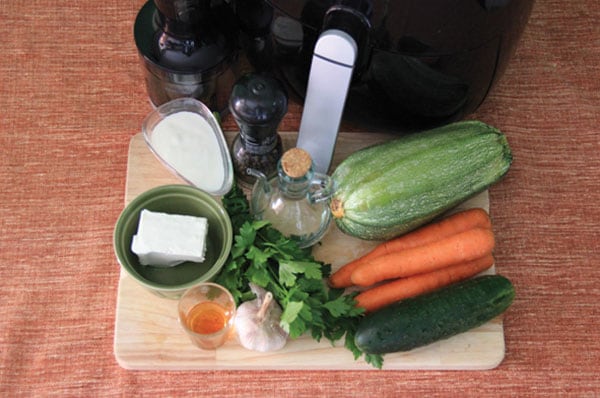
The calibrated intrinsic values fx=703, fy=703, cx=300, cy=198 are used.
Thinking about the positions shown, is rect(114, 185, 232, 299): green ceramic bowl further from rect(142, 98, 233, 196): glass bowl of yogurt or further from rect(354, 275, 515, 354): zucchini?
rect(354, 275, 515, 354): zucchini

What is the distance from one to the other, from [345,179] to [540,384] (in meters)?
0.39

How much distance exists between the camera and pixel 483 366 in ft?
3.18

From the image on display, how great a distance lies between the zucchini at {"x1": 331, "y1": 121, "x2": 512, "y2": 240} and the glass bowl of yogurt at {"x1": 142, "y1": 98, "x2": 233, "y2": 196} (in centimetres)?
17

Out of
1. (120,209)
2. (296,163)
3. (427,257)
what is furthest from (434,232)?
(120,209)

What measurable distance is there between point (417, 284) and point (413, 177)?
153 millimetres

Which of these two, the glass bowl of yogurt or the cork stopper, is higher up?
the cork stopper

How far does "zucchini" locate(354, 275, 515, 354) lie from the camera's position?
91cm

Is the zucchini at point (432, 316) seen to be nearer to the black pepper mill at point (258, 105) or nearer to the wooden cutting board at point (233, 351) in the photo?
the wooden cutting board at point (233, 351)

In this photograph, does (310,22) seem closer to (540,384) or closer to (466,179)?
(466,179)

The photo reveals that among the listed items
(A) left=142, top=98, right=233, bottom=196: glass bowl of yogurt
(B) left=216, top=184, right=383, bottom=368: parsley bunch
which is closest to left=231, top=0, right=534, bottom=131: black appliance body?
(A) left=142, top=98, right=233, bottom=196: glass bowl of yogurt

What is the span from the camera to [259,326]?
3.02 feet

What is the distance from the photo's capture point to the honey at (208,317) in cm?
94

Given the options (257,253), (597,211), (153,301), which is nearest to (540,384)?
(597,211)

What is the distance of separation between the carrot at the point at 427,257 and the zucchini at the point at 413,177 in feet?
0.13
